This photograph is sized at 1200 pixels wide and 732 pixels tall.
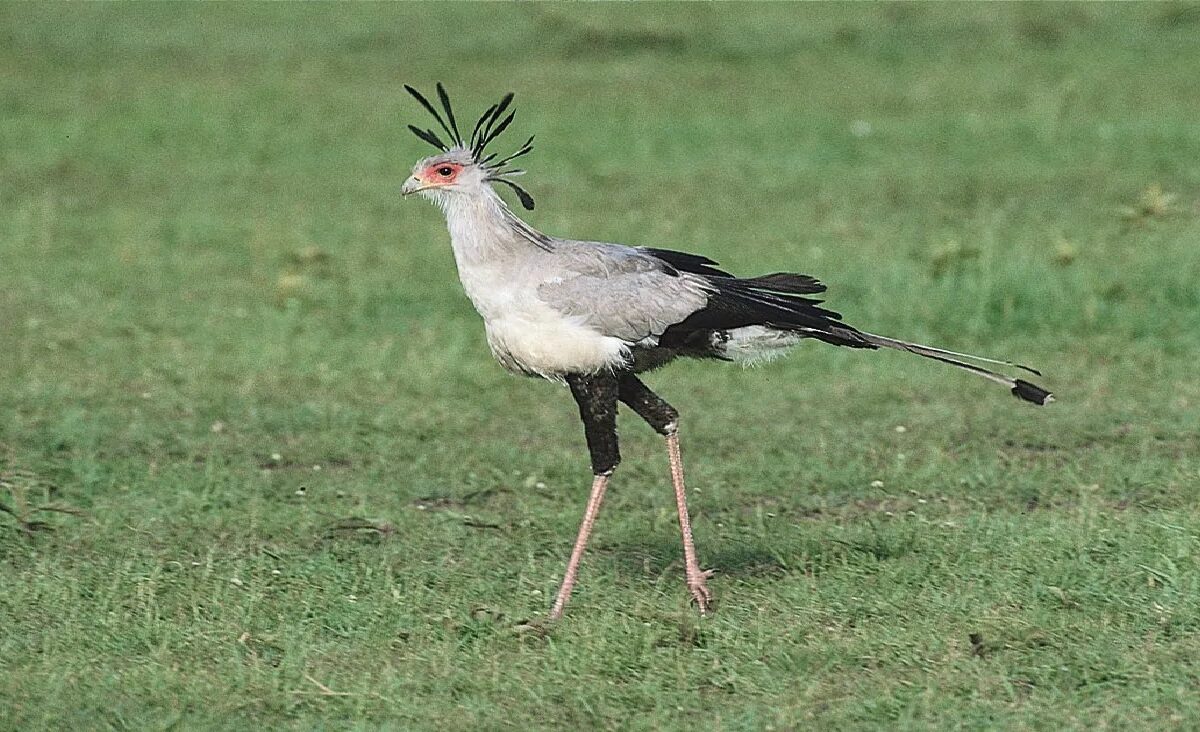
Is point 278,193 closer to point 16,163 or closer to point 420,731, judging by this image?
point 16,163

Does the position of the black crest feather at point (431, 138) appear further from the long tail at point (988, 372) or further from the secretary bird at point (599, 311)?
the long tail at point (988, 372)

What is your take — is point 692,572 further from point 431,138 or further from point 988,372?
point 431,138

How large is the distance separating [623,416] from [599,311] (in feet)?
8.53

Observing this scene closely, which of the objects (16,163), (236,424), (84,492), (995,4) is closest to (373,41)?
(16,163)

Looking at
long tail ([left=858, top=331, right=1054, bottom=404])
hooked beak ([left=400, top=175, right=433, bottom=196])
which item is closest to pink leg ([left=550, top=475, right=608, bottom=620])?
long tail ([left=858, top=331, right=1054, bottom=404])

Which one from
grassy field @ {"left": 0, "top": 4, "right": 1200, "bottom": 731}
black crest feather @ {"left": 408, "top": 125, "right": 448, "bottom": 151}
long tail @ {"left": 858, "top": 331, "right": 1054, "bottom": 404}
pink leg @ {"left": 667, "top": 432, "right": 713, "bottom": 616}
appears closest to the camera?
grassy field @ {"left": 0, "top": 4, "right": 1200, "bottom": 731}

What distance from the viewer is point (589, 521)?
5359mm

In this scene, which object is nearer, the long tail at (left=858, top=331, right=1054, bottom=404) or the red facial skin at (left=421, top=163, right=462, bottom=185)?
the long tail at (left=858, top=331, right=1054, bottom=404)

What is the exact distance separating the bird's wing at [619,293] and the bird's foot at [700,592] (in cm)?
72

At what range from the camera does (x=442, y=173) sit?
5.38 meters

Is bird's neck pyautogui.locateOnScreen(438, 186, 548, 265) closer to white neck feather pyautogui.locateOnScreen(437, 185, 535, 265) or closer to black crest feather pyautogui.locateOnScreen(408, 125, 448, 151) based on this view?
white neck feather pyautogui.locateOnScreen(437, 185, 535, 265)

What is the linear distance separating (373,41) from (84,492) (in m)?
9.99

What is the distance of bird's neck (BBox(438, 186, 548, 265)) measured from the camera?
5266mm

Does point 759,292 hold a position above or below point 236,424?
above
